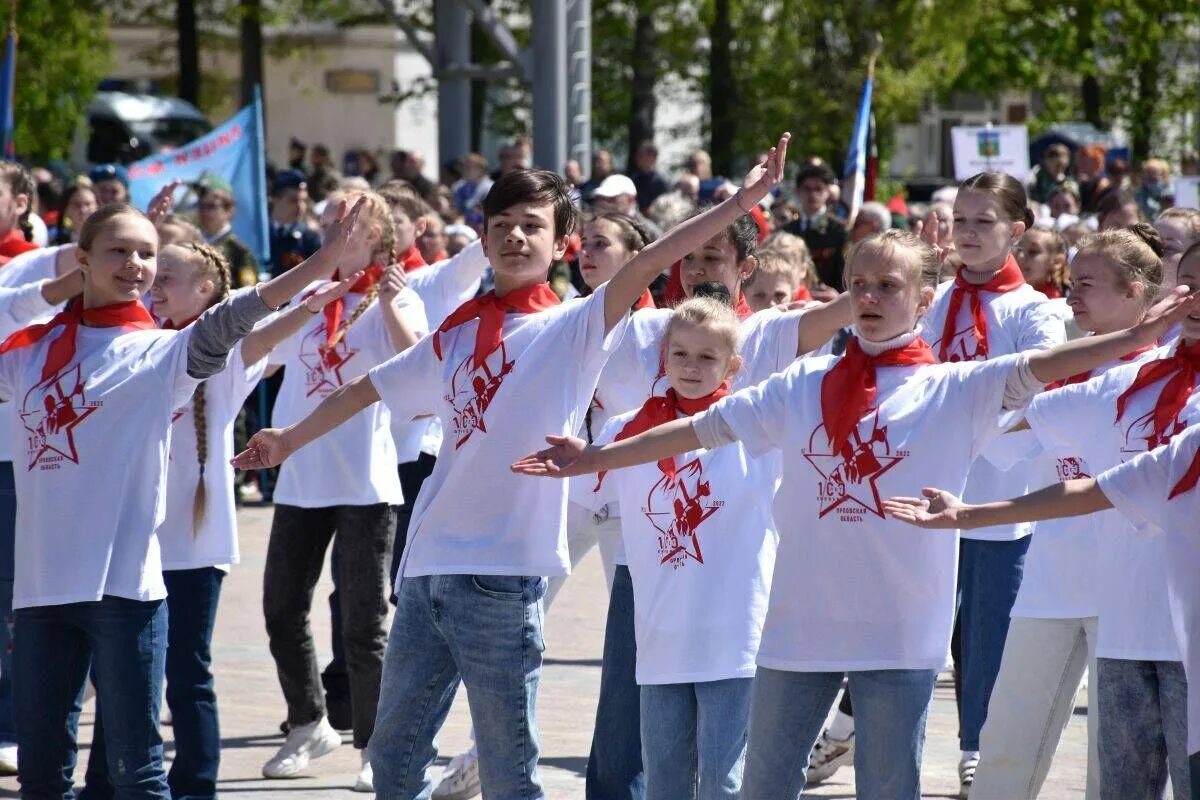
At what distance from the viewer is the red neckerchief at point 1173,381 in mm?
4617

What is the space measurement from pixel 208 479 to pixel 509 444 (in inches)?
59.2

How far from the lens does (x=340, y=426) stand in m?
6.66

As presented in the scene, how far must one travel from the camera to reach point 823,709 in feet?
15.1

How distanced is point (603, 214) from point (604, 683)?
171 cm

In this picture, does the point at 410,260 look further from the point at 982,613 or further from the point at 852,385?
the point at 852,385

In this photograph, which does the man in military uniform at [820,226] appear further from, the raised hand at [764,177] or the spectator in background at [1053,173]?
the raised hand at [764,177]

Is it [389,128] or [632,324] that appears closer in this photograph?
[632,324]

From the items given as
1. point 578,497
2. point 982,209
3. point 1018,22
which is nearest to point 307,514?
point 578,497

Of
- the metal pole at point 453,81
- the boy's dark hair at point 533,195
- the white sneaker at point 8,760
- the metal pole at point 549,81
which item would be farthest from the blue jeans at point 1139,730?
the metal pole at point 453,81

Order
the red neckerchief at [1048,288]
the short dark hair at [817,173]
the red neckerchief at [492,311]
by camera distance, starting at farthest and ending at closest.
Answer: the short dark hair at [817,173] → the red neckerchief at [1048,288] → the red neckerchief at [492,311]

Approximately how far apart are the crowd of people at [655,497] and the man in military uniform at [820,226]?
5852mm

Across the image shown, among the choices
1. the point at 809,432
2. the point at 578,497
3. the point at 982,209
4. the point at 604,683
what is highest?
the point at 982,209

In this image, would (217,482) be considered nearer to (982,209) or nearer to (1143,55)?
(982,209)

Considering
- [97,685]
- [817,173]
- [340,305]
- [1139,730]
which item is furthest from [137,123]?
[1139,730]
